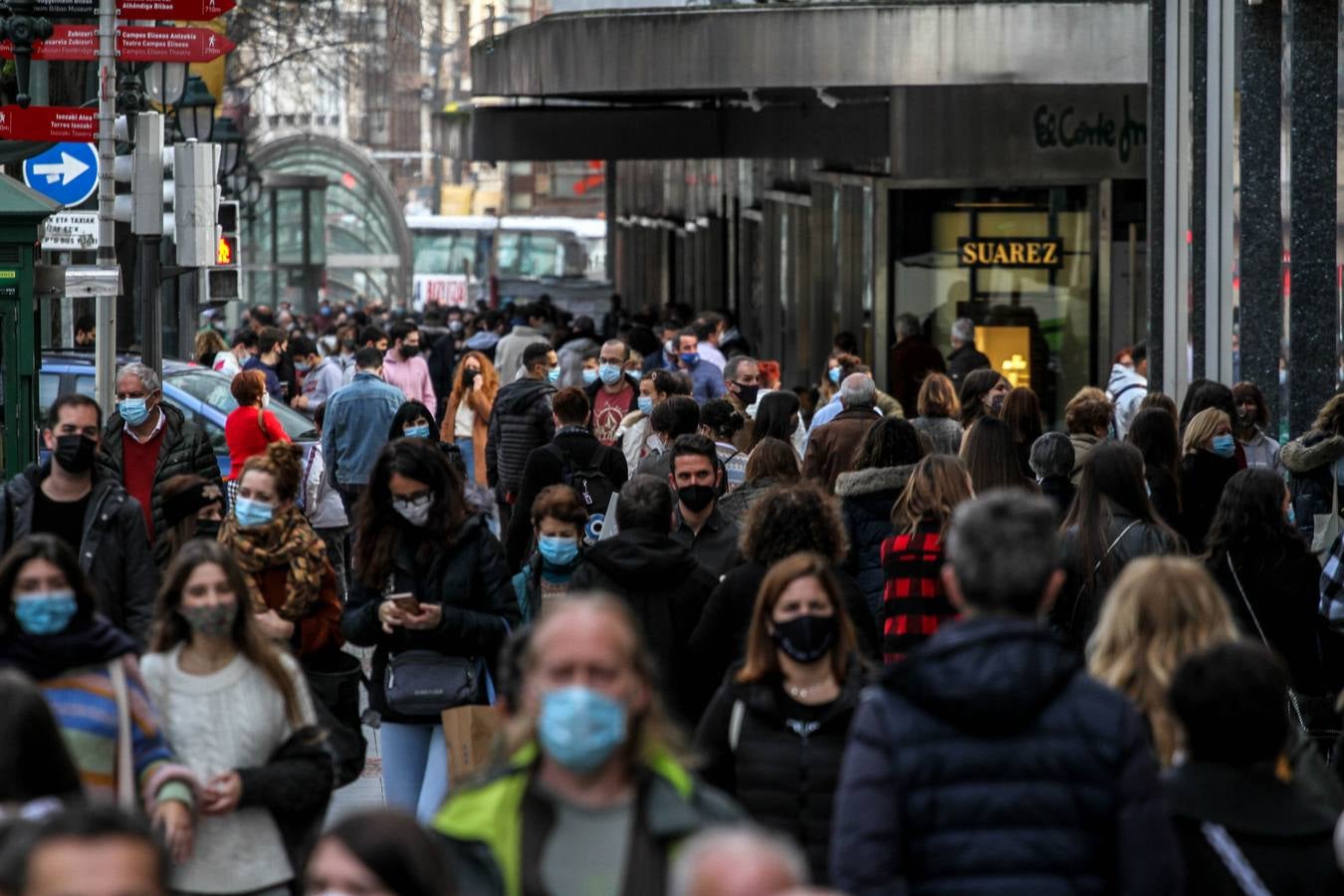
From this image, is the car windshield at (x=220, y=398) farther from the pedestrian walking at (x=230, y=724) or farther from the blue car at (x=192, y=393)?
the pedestrian walking at (x=230, y=724)

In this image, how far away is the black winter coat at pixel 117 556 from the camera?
7.84 m

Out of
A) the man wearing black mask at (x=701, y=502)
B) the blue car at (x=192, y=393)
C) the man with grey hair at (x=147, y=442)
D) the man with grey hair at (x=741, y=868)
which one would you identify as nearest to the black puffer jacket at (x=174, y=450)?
the man with grey hair at (x=147, y=442)

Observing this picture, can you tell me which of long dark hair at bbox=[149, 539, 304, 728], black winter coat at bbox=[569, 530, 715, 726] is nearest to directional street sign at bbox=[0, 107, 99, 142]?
black winter coat at bbox=[569, 530, 715, 726]

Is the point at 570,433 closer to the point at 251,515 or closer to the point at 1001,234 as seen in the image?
the point at 251,515

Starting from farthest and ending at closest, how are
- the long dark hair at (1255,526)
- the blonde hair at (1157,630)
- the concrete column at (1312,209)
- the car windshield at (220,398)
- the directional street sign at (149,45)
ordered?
the car windshield at (220,398) < the concrete column at (1312,209) < the directional street sign at (149,45) < the long dark hair at (1255,526) < the blonde hair at (1157,630)

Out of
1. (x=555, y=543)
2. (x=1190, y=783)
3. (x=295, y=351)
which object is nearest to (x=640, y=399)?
(x=555, y=543)

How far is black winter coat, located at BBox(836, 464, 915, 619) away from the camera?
9242mm

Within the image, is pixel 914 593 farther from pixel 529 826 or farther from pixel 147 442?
pixel 147 442

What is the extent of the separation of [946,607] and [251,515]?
7.14ft

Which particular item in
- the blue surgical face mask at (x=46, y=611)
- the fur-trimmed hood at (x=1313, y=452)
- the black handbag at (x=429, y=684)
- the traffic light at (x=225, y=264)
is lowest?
the black handbag at (x=429, y=684)

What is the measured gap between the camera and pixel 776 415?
12.0 meters

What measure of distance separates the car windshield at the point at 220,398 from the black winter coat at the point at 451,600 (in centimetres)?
892

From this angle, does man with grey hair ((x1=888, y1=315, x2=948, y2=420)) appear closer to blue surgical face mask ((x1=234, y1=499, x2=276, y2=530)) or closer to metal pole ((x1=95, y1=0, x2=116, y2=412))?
metal pole ((x1=95, y1=0, x2=116, y2=412))

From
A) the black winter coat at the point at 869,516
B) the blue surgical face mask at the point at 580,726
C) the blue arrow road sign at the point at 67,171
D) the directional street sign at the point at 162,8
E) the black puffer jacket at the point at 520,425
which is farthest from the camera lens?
the blue arrow road sign at the point at 67,171
